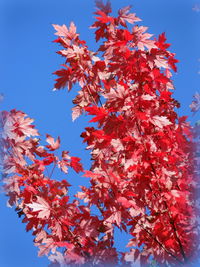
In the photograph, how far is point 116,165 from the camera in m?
2.70

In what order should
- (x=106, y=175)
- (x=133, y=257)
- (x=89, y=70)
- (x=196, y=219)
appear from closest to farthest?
(x=106, y=175)
(x=133, y=257)
(x=196, y=219)
(x=89, y=70)

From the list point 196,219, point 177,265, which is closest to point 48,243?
point 177,265

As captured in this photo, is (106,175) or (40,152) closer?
(106,175)

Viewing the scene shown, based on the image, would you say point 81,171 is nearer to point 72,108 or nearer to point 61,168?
point 61,168

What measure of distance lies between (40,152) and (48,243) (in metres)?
0.95

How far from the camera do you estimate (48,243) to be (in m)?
2.85

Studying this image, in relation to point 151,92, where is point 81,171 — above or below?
below

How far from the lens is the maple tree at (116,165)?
2.64 m

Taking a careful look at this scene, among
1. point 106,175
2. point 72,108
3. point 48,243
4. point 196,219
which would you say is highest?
point 72,108

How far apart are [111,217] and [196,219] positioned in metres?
0.86

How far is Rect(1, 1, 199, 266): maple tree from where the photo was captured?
264 centimetres

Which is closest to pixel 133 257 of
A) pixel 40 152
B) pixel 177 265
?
pixel 177 265

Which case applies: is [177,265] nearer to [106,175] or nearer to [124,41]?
[106,175]

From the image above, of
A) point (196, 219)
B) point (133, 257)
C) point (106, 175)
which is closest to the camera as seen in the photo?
point (106, 175)
